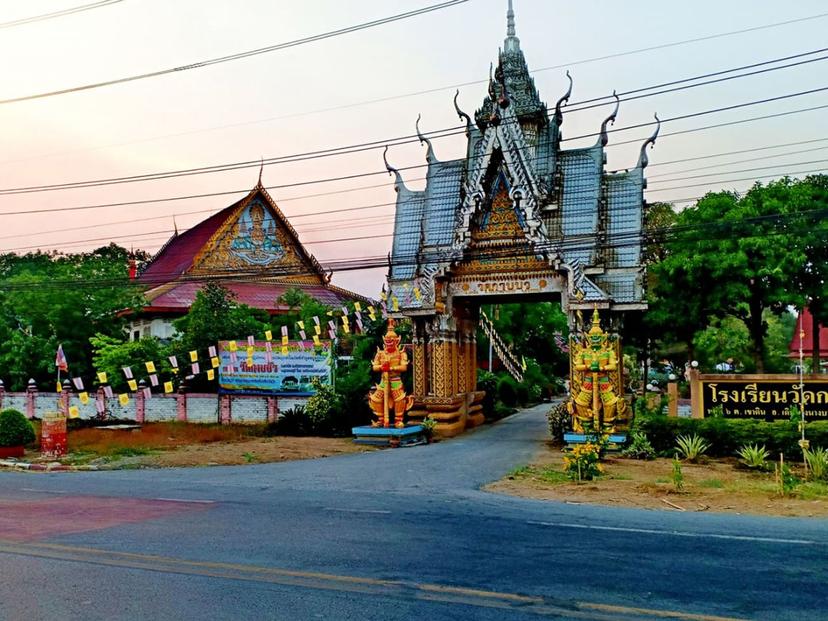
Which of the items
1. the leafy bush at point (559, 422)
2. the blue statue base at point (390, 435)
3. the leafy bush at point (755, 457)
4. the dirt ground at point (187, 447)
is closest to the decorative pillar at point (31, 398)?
the dirt ground at point (187, 447)

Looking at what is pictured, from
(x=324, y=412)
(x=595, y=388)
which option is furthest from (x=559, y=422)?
(x=324, y=412)

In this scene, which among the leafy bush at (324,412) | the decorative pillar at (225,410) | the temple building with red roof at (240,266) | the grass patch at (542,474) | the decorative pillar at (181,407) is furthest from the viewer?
the temple building with red roof at (240,266)

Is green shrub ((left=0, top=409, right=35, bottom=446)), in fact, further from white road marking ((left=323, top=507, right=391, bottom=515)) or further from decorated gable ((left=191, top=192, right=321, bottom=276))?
decorated gable ((left=191, top=192, right=321, bottom=276))

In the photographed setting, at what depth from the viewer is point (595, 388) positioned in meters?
19.2

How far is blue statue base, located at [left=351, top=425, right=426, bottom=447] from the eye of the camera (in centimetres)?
2130

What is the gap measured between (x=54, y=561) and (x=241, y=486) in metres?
6.03

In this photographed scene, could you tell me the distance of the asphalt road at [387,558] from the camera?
20.1ft

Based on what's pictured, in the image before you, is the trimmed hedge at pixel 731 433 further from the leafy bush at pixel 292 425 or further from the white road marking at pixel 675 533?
the leafy bush at pixel 292 425

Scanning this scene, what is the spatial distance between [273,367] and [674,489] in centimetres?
1664

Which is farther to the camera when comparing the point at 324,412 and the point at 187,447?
the point at 324,412

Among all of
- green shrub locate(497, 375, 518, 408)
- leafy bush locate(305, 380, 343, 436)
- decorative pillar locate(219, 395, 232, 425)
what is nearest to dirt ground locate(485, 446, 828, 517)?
leafy bush locate(305, 380, 343, 436)

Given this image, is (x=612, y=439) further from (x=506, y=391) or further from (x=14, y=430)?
(x=506, y=391)

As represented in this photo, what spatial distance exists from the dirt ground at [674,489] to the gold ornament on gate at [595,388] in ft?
9.44

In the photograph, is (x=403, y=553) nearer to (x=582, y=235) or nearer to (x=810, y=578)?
(x=810, y=578)
